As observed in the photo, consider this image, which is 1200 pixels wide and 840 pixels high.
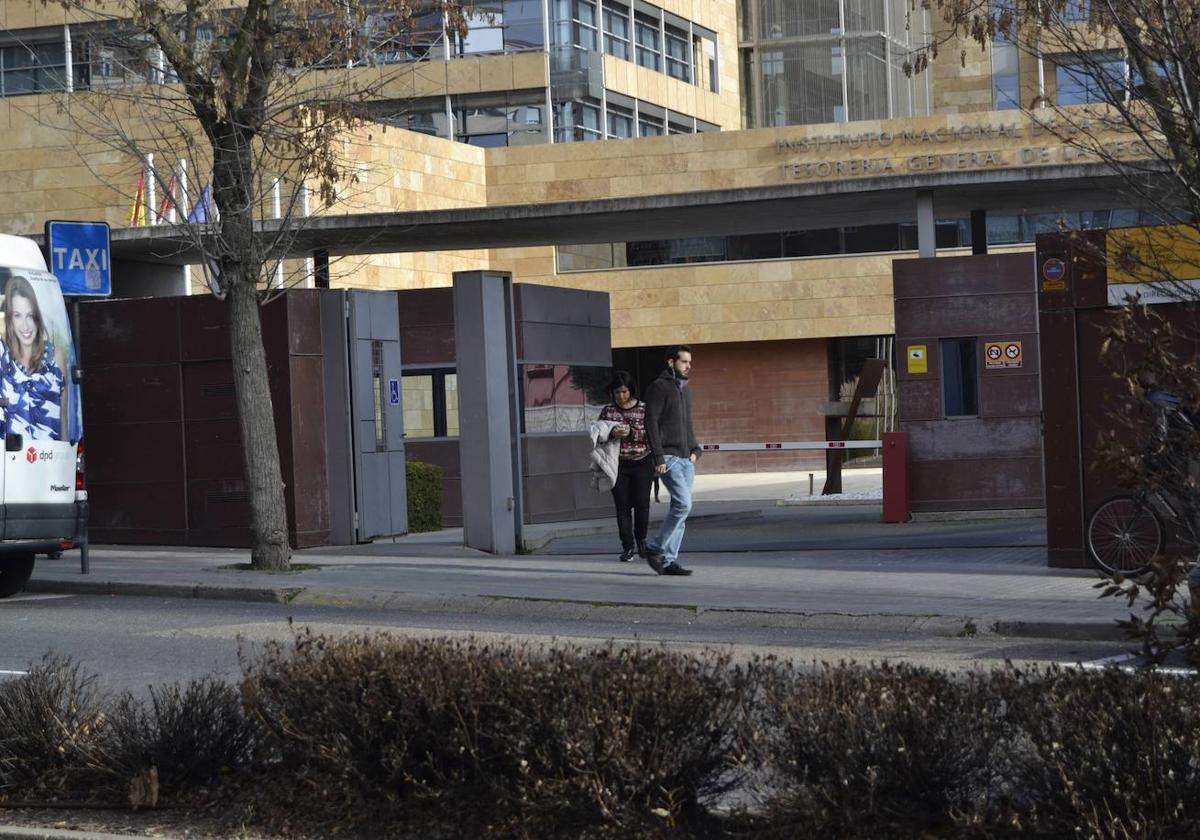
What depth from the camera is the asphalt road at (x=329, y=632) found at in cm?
1007

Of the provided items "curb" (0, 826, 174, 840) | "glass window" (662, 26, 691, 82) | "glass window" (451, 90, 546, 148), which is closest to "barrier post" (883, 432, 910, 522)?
"curb" (0, 826, 174, 840)

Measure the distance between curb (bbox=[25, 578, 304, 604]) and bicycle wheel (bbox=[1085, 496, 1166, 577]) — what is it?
659cm

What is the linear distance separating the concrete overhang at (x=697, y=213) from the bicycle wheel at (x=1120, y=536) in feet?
20.7

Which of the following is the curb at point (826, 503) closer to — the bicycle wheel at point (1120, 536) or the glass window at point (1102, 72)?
the bicycle wheel at point (1120, 536)

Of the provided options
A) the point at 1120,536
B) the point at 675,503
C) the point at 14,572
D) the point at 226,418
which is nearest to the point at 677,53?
the point at 226,418

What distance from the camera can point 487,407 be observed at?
664 inches

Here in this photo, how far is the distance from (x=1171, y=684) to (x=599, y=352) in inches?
754

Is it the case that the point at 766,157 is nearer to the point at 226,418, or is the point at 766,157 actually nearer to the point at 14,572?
the point at 226,418

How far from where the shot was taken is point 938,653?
10.2 m

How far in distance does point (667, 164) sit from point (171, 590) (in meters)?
28.0

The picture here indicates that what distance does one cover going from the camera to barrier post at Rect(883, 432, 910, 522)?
19922mm

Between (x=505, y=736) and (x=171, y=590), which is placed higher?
(x=505, y=736)

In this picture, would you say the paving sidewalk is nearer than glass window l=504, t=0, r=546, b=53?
Yes

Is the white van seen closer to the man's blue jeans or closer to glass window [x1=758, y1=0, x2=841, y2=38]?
the man's blue jeans
